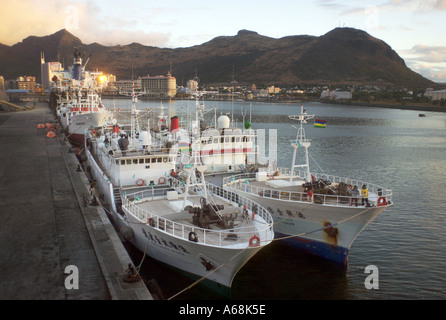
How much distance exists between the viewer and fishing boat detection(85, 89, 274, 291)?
15.8 metres

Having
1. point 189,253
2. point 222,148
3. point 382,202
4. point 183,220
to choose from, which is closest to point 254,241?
point 189,253

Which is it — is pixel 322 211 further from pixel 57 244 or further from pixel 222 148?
pixel 57 244

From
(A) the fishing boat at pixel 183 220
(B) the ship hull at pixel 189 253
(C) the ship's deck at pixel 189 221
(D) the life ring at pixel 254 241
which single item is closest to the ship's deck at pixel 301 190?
(A) the fishing boat at pixel 183 220

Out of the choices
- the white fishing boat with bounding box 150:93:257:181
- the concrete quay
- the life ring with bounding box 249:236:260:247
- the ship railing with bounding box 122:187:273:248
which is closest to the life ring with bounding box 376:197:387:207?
the ship railing with bounding box 122:187:273:248

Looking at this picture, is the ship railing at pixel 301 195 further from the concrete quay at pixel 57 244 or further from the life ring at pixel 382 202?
the concrete quay at pixel 57 244

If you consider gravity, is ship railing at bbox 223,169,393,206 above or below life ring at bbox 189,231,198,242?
above

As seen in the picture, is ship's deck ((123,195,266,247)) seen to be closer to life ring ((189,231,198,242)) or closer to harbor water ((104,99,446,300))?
life ring ((189,231,198,242))

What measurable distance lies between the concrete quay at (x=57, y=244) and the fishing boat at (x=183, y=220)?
1753 mm

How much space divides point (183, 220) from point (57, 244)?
5.81 meters

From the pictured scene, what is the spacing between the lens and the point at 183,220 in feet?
58.7

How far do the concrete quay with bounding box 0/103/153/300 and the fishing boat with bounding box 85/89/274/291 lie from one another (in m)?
1.75

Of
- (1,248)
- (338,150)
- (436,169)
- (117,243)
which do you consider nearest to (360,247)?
(117,243)

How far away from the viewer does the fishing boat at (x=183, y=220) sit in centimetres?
1577

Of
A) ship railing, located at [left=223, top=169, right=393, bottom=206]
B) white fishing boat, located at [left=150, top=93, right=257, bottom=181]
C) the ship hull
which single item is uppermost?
white fishing boat, located at [left=150, top=93, right=257, bottom=181]
